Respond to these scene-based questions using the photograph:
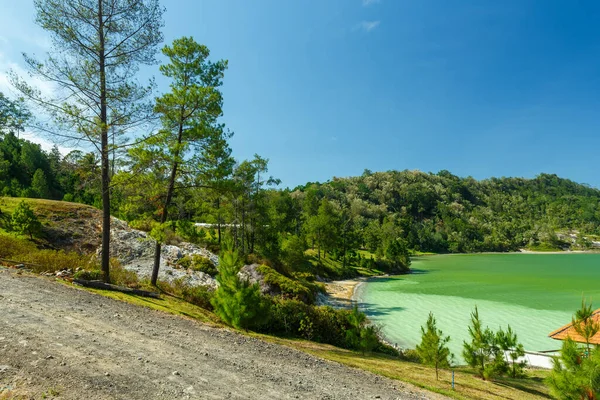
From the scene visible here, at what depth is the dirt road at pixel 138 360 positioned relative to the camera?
548 centimetres

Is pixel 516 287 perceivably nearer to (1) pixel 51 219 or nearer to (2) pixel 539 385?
(2) pixel 539 385

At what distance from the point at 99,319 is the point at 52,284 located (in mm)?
4502

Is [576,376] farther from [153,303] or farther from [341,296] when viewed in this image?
[341,296]

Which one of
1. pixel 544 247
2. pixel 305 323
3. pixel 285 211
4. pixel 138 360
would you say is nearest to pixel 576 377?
pixel 138 360

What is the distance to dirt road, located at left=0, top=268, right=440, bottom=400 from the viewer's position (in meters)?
5.48

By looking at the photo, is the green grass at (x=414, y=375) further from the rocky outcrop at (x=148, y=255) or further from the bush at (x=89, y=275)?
the rocky outcrop at (x=148, y=255)

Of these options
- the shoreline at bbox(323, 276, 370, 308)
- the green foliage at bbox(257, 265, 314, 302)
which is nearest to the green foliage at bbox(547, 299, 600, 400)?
the green foliage at bbox(257, 265, 314, 302)

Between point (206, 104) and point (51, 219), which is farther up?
point (206, 104)

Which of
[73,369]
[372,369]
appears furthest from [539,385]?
[73,369]

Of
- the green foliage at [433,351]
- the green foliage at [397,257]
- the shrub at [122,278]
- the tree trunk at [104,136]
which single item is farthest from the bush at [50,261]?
the green foliage at [397,257]

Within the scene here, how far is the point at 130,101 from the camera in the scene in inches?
522

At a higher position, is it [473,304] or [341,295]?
[473,304]

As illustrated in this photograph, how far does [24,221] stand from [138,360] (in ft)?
58.9

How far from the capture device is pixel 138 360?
22.0ft
